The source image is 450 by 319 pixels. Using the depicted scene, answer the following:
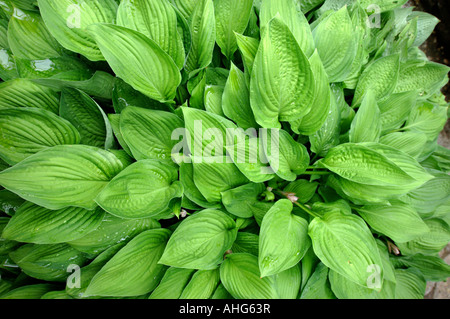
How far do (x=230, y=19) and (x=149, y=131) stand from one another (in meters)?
0.43

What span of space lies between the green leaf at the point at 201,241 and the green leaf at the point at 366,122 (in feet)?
1.50

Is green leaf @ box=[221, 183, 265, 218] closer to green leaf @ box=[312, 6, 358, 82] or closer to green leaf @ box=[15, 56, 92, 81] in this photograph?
green leaf @ box=[312, 6, 358, 82]

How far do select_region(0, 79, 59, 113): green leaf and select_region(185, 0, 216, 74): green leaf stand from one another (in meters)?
0.42

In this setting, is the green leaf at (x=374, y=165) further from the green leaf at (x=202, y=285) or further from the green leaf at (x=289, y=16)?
the green leaf at (x=202, y=285)

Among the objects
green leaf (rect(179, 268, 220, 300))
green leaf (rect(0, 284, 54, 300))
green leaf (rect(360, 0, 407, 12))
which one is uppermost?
green leaf (rect(360, 0, 407, 12))

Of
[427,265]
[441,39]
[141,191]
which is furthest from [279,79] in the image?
A: [441,39]

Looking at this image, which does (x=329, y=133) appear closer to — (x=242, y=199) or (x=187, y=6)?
(x=242, y=199)

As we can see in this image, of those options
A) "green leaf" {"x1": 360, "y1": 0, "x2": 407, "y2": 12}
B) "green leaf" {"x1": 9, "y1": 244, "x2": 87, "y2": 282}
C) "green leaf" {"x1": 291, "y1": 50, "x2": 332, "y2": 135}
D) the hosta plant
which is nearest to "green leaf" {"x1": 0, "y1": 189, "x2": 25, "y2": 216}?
the hosta plant

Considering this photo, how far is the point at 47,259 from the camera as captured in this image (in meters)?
0.87

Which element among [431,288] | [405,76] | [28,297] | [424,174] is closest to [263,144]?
[424,174]

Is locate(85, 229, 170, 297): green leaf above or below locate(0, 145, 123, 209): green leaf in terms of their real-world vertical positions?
below

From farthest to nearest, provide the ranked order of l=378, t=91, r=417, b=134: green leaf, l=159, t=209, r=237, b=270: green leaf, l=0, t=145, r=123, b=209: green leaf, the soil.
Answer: the soil
l=378, t=91, r=417, b=134: green leaf
l=159, t=209, r=237, b=270: green leaf
l=0, t=145, r=123, b=209: green leaf

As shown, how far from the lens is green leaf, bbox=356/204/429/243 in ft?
3.06

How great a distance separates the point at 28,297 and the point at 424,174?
1199 mm
